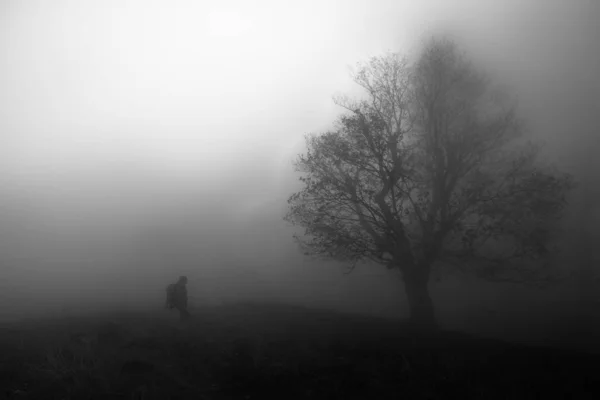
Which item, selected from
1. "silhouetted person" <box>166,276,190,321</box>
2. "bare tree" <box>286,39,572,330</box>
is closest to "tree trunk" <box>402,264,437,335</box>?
"bare tree" <box>286,39,572,330</box>

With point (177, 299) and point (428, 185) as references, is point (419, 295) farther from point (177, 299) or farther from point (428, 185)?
point (177, 299)

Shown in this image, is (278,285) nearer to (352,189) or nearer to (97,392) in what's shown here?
(352,189)

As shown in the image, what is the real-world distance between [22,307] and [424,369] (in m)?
56.1

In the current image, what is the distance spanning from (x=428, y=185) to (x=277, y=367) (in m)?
13.9

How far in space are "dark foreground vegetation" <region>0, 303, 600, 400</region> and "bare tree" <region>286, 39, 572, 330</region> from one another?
4.67 metres

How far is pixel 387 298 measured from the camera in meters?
50.5

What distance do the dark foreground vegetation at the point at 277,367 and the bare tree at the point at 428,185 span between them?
467 cm

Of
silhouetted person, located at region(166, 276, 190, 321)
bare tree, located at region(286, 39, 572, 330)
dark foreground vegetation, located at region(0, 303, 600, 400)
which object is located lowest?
dark foreground vegetation, located at region(0, 303, 600, 400)

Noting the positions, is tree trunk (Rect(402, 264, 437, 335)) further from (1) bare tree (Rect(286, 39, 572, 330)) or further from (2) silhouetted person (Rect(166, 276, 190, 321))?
(2) silhouetted person (Rect(166, 276, 190, 321))

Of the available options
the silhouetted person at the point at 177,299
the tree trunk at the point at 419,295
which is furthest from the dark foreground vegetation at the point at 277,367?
the silhouetted person at the point at 177,299

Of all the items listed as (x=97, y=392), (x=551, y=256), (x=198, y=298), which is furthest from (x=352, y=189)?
(x=198, y=298)

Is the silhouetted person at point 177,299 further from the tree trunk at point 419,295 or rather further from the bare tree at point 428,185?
the tree trunk at point 419,295

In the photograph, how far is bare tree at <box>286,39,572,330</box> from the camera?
19.4 metres

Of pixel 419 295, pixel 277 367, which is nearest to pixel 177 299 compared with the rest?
pixel 277 367
